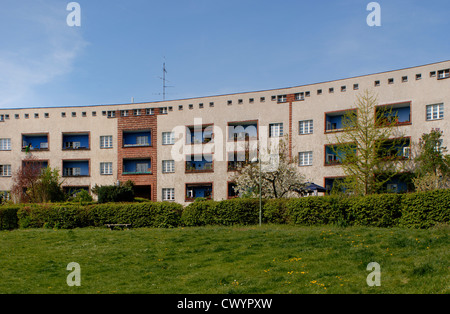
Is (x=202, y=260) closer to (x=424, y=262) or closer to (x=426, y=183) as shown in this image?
(x=424, y=262)

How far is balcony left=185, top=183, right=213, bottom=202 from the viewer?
52688 millimetres

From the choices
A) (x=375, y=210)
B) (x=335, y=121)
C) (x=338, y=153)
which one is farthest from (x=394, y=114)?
(x=375, y=210)

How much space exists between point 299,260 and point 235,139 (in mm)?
35578

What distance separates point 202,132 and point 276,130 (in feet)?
30.1

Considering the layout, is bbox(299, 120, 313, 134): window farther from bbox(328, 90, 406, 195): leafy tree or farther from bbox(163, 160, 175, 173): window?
bbox(163, 160, 175, 173): window

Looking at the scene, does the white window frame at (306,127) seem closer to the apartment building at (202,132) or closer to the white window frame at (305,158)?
the apartment building at (202,132)

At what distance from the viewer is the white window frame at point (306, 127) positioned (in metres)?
47.4

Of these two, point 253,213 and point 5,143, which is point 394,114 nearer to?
point 253,213

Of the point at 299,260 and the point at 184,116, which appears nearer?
the point at 299,260

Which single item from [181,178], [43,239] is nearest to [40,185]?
[181,178]

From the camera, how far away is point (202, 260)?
17.4 m

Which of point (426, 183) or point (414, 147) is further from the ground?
point (414, 147)

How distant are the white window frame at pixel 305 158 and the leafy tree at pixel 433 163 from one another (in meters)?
10.9
